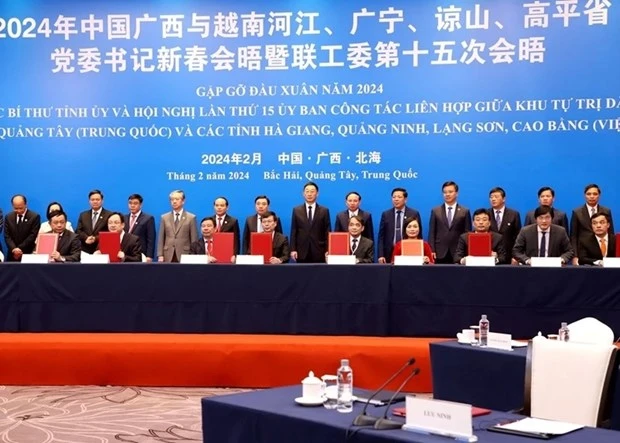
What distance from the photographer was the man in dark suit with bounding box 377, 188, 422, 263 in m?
7.91

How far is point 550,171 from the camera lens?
840 centimetres

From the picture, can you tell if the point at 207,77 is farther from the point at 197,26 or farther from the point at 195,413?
the point at 195,413

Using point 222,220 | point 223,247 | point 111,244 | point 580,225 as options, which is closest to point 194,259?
point 223,247

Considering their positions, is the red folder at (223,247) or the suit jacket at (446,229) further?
the suit jacket at (446,229)

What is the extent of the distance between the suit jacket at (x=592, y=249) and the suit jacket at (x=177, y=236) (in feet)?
11.0

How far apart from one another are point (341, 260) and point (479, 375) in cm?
184

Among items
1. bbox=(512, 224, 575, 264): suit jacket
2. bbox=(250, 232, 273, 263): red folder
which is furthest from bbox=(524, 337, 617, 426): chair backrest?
bbox=(512, 224, 575, 264): suit jacket

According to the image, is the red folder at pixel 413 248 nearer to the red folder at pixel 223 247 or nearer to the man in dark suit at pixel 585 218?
the red folder at pixel 223 247

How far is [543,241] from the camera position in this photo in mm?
6598

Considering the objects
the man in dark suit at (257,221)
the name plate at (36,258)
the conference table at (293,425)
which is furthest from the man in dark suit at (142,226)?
the conference table at (293,425)

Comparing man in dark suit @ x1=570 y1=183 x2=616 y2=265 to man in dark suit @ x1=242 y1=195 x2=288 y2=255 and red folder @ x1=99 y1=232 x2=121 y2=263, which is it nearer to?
man in dark suit @ x1=242 y1=195 x2=288 y2=255

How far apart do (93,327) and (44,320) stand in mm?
345

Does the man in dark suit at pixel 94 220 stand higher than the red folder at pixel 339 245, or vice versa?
the man in dark suit at pixel 94 220

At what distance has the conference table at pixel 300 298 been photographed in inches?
220
